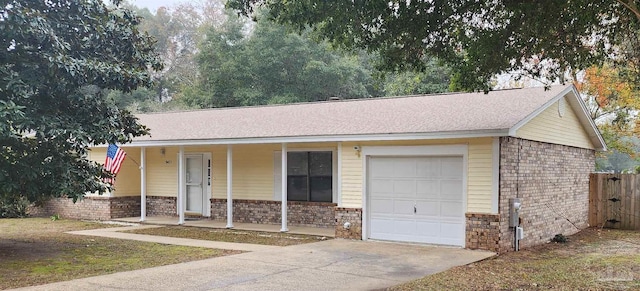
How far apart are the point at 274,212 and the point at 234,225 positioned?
118 centimetres

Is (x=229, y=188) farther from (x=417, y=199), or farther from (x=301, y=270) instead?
(x=301, y=270)

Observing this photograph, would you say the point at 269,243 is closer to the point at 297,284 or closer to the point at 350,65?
the point at 297,284

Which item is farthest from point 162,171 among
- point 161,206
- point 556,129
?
point 556,129

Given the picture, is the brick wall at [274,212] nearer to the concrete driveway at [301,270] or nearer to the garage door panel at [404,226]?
the garage door panel at [404,226]

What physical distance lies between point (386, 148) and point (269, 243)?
3334 millimetres

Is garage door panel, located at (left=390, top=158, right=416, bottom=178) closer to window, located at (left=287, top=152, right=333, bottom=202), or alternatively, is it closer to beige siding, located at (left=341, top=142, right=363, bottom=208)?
beige siding, located at (left=341, top=142, right=363, bottom=208)

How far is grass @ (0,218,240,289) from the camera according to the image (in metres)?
9.26

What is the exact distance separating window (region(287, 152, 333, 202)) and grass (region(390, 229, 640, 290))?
573cm

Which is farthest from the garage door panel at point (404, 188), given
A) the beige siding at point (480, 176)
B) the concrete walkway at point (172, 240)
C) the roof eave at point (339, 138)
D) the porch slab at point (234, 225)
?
the concrete walkway at point (172, 240)

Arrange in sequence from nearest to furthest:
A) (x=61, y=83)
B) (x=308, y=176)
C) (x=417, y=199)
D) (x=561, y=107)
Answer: (x=61, y=83)
(x=417, y=199)
(x=561, y=107)
(x=308, y=176)

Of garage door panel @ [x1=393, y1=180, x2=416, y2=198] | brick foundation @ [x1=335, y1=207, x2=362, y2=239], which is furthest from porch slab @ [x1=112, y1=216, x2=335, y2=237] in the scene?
garage door panel @ [x1=393, y1=180, x2=416, y2=198]

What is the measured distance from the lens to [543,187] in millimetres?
13742

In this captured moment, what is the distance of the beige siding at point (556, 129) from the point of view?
13125mm

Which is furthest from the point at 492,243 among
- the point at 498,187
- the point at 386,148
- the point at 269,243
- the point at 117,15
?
the point at 117,15
